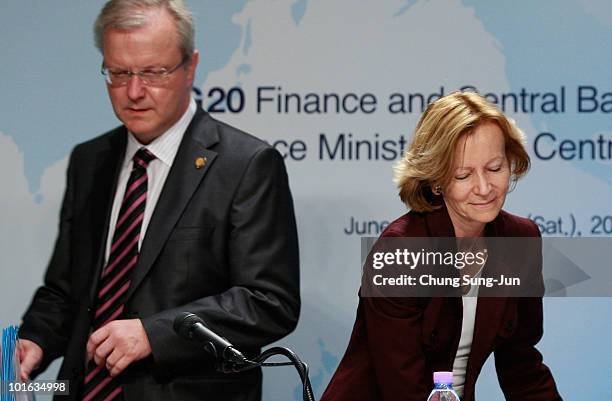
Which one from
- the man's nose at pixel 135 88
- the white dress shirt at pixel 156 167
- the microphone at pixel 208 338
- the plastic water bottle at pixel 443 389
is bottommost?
the plastic water bottle at pixel 443 389

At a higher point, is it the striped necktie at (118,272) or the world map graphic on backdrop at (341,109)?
the world map graphic on backdrop at (341,109)

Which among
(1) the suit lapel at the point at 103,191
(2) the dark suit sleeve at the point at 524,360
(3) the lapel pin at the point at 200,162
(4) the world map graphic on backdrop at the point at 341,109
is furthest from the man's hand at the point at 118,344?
(2) the dark suit sleeve at the point at 524,360

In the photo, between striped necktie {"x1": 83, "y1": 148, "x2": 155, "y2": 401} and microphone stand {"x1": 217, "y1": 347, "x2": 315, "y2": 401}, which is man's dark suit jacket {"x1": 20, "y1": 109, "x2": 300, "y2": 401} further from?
microphone stand {"x1": 217, "y1": 347, "x2": 315, "y2": 401}

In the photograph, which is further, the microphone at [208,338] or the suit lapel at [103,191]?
the suit lapel at [103,191]

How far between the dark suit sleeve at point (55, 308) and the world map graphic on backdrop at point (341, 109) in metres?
0.48

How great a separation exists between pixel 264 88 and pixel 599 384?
5.32 feet

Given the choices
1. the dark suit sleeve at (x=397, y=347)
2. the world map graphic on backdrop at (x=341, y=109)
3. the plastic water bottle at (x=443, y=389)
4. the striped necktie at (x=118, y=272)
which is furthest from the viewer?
the world map graphic on backdrop at (x=341, y=109)

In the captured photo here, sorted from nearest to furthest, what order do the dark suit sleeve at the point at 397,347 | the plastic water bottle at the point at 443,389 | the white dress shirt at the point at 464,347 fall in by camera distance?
the plastic water bottle at the point at 443,389
the dark suit sleeve at the point at 397,347
the white dress shirt at the point at 464,347

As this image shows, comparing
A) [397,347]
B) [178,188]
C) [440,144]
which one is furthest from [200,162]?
[397,347]

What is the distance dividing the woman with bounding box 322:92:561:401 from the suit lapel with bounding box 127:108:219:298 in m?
0.65

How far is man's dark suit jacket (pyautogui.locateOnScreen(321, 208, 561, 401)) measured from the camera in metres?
3.25

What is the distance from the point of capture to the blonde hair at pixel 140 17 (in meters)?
3.72

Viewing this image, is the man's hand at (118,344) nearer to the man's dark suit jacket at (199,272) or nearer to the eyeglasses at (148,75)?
the man's dark suit jacket at (199,272)

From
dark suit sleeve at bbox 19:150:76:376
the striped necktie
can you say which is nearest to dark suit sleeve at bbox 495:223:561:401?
the striped necktie
